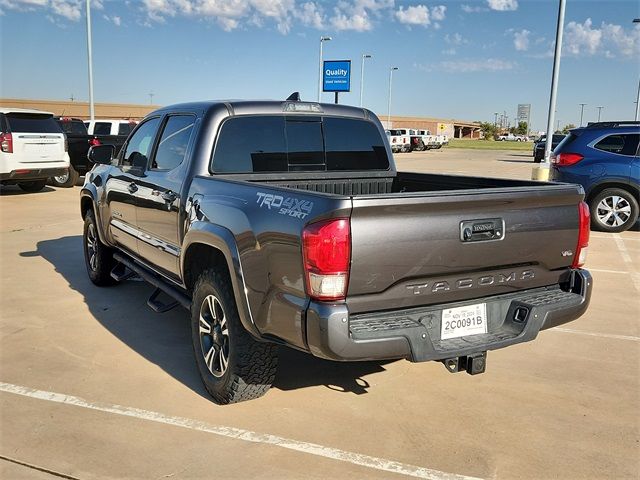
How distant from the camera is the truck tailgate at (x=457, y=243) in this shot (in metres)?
2.94

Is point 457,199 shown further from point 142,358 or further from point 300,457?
point 142,358

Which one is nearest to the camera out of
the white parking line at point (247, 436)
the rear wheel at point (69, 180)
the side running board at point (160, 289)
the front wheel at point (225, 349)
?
the white parking line at point (247, 436)

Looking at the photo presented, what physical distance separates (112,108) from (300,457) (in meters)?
67.4

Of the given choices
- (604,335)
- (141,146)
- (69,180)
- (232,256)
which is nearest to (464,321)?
(232,256)

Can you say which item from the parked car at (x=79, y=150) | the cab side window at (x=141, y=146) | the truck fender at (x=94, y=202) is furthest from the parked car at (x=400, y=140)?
the cab side window at (x=141, y=146)

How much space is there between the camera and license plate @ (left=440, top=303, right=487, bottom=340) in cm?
323

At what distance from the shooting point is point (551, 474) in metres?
3.10

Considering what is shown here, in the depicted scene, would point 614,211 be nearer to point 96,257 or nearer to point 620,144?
point 620,144

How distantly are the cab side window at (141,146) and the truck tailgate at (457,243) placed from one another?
282 cm

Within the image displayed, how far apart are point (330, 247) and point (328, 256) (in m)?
0.05

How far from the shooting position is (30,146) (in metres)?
13.4

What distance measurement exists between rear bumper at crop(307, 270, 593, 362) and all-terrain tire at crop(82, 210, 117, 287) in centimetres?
412

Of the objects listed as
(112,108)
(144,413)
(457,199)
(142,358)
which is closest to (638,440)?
(457,199)

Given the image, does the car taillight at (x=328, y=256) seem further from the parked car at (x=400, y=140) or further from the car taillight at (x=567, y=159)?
the parked car at (x=400, y=140)
